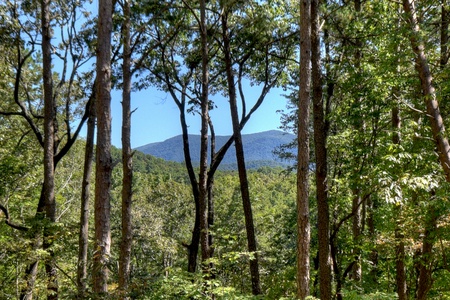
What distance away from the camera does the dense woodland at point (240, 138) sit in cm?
425

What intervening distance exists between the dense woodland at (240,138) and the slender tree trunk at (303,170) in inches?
0.7

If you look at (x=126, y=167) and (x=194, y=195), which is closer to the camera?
(x=126, y=167)

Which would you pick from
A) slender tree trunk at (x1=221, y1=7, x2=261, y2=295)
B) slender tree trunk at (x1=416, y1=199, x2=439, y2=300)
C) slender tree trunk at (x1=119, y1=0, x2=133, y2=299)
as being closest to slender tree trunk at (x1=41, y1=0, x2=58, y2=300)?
slender tree trunk at (x1=119, y1=0, x2=133, y2=299)

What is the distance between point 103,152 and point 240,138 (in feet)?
13.8

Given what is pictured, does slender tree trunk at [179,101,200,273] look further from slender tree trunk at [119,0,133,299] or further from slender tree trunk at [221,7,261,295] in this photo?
slender tree trunk at [119,0,133,299]

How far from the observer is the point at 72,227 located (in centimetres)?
636

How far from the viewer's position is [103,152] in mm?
3633

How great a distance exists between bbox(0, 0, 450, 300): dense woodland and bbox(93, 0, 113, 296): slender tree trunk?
0.01m

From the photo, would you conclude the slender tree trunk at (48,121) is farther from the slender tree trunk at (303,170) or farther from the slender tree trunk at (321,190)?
the slender tree trunk at (321,190)

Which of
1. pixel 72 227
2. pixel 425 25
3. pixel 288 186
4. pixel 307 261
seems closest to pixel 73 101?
pixel 72 227

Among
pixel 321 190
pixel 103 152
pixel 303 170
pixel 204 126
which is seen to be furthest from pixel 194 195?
pixel 103 152

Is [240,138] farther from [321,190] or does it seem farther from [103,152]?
[103,152]

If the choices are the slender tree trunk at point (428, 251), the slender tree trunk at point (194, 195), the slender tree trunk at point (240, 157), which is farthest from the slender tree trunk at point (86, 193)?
the slender tree trunk at point (428, 251)

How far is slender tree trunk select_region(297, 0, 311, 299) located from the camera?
13.8ft
